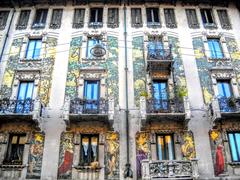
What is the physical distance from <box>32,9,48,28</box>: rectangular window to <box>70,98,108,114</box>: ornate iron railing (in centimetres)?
653

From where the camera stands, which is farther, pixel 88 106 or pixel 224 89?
pixel 224 89

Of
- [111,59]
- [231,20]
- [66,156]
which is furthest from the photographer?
[231,20]

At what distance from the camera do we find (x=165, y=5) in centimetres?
1948

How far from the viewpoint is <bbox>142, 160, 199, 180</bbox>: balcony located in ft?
41.5

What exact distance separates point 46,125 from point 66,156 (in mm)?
1948

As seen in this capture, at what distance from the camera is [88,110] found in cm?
1459

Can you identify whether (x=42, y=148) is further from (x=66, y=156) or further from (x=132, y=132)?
(x=132, y=132)

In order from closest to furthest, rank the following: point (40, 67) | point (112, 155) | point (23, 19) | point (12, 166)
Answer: point (12, 166)
point (112, 155)
point (40, 67)
point (23, 19)

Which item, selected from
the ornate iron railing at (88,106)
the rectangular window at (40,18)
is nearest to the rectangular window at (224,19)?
the ornate iron railing at (88,106)

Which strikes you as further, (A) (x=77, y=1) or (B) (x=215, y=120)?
(A) (x=77, y=1)

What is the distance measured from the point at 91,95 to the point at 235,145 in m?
7.64

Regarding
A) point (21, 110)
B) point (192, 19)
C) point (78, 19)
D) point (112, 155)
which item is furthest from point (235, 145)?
point (78, 19)

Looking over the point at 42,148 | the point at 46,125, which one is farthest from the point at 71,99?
the point at 42,148

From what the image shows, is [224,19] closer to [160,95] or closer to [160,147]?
[160,95]
